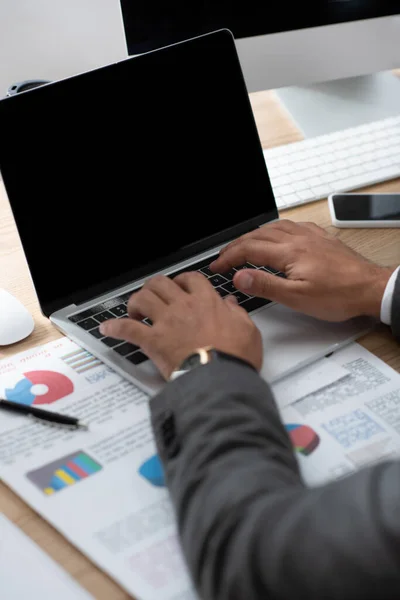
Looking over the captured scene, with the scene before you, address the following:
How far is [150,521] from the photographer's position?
2.09 feet

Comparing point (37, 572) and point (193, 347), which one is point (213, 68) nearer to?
point (193, 347)

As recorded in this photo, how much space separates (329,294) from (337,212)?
0.94 ft

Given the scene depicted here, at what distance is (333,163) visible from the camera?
3.93 feet

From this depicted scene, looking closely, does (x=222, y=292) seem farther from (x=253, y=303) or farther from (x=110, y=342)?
(x=110, y=342)

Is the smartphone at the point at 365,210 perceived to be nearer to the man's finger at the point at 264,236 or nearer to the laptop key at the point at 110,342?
the man's finger at the point at 264,236

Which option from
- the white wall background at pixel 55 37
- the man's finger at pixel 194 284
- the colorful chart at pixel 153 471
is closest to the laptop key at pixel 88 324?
the man's finger at pixel 194 284

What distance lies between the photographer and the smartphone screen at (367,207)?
1093 millimetres

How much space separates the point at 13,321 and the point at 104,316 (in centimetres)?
11

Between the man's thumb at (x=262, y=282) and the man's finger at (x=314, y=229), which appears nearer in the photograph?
the man's thumb at (x=262, y=282)

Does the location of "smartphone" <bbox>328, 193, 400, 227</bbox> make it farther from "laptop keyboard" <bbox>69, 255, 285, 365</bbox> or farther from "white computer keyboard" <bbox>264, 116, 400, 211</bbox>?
"laptop keyboard" <bbox>69, 255, 285, 365</bbox>

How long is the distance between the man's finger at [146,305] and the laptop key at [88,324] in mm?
57

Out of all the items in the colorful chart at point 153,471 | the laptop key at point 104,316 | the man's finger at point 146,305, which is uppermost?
the man's finger at point 146,305

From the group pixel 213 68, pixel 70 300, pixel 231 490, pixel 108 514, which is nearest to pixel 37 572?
pixel 108 514

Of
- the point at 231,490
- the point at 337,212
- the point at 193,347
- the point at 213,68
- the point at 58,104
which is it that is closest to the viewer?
the point at 231,490
